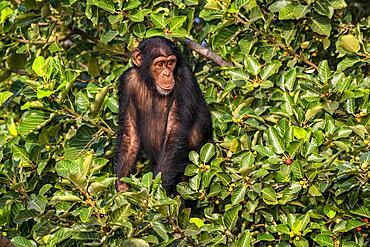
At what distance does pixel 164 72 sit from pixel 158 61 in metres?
0.11

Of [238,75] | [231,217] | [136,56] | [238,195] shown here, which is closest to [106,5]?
[136,56]

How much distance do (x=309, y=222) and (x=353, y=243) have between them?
35 cm

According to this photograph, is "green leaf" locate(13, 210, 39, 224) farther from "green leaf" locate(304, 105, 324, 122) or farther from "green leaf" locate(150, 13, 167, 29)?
"green leaf" locate(150, 13, 167, 29)

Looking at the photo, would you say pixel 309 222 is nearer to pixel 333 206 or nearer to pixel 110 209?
pixel 333 206

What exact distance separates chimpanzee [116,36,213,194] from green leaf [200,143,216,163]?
0.66 m

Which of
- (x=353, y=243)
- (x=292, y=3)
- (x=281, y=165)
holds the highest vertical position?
(x=292, y=3)

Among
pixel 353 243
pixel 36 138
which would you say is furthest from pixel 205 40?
pixel 353 243

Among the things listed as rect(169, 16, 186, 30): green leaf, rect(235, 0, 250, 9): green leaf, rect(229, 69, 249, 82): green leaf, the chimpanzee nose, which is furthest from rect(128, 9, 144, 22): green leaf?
rect(229, 69, 249, 82): green leaf

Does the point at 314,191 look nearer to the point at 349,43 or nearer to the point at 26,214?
the point at 349,43

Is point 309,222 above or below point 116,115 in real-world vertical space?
below

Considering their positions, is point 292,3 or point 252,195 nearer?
point 252,195

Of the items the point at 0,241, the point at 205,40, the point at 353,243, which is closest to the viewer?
the point at 0,241

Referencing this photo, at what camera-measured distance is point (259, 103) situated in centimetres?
707

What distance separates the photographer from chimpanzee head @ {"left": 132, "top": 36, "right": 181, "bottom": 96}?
22.8ft
